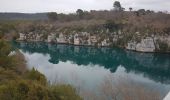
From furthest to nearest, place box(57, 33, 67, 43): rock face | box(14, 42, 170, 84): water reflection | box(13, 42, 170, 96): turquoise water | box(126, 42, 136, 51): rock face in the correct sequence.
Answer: box(57, 33, 67, 43): rock face, box(126, 42, 136, 51): rock face, box(14, 42, 170, 84): water reflection, box(13, 42, 170, 96): turquoise water

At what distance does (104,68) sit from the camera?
35.3 meters

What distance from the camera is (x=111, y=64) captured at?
38031 millimetres

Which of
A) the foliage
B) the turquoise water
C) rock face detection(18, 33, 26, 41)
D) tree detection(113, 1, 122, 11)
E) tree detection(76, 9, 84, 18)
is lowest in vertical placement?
rock face detection(18, 33, 26, 41)

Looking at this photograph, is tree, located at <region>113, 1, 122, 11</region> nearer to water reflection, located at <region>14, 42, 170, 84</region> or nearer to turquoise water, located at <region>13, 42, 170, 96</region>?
turquoise water, located at <region>13, 42, 170, 96</region>

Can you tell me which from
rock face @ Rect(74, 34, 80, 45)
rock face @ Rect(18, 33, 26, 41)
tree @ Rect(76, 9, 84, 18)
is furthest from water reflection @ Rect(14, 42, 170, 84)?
tree @ Rect(76, 9, 84, 18)

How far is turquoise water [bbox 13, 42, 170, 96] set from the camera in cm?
2609

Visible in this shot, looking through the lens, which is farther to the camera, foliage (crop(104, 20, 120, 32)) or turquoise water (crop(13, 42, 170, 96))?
foliage (crop(104, 20, 120, 32))

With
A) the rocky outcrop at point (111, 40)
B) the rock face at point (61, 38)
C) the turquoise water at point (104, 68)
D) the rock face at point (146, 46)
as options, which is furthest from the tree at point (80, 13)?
the rock face at point (146, 46)

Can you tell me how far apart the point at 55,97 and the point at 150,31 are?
141 feet

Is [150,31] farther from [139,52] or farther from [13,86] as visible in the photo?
[13,86]

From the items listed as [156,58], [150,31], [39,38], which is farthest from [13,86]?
[39,38]

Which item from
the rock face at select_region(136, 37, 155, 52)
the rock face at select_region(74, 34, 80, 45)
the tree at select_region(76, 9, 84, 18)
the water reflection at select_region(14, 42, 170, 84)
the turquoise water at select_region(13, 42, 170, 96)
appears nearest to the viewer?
the turquoise water at select_region(13, 42, 170, 96)

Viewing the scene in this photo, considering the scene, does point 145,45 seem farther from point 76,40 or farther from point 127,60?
point 76,40

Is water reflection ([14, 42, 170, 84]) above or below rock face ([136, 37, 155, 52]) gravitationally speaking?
below
